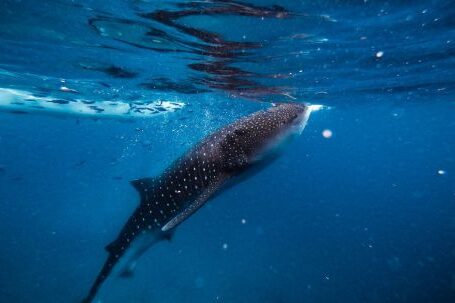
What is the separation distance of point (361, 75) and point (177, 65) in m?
9.51

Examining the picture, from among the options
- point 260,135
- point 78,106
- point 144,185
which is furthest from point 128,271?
point 78,106

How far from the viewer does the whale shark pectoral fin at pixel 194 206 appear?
3824 mm

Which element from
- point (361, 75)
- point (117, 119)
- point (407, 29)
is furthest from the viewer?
point (117, 119)

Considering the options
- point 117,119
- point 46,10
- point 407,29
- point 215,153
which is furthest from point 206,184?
point 117,119

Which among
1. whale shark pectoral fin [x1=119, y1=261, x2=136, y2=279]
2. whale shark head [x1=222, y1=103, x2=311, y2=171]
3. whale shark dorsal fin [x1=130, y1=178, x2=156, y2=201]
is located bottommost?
whale shark pectoral fin [x1=119, y1=261, x2=136, y2=279]

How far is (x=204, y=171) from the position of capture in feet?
14.1

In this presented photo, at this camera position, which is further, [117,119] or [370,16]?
[117,119]

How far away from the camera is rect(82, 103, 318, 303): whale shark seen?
4.01 m

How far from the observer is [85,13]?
27.3 feet

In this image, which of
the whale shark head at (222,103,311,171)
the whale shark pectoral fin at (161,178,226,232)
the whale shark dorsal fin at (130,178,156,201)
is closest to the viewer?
the whale shark pectoral fin at (161,178,226,232)

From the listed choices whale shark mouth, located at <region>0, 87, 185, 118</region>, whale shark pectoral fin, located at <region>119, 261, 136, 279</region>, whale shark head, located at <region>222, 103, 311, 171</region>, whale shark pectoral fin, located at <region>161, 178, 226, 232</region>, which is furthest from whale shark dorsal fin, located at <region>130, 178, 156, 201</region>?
whale shark mouth, located at <region>0, 87, 185, 118</region>

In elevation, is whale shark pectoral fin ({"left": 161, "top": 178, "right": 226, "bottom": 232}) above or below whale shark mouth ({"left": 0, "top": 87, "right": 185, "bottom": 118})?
above

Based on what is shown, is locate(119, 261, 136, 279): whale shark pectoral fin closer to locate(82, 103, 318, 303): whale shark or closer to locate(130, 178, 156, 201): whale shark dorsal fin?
locate(82, 103, 318, 303): whale shark

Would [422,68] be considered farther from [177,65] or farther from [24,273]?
[24,273]
